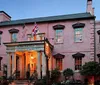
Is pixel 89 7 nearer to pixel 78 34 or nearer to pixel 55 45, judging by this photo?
pixel 78 34

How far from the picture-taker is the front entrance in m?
31.2

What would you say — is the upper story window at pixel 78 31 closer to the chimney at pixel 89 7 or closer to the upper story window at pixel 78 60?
the upper story window at pixel 78 60

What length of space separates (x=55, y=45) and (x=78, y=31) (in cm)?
355

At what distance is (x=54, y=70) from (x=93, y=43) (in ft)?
19.5

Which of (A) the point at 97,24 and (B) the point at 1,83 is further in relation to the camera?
(A) the point at 97,24

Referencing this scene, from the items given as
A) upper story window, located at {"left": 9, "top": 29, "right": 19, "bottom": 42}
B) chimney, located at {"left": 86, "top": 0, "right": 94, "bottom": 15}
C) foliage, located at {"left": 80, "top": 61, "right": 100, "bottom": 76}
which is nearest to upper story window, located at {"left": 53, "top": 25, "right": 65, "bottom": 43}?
chimney, located at {"left": 86, "top": 0, "right": 94, "bottom": 15}

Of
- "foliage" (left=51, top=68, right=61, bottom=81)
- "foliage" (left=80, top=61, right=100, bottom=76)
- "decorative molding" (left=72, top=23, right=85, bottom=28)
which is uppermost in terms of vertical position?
"decorative molding" (left=72, top=23, right=85, bottom=28)

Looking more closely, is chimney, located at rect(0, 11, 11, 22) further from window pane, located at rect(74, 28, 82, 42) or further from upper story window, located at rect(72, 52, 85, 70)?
upper story window, located at rect(72, 52, 85, 70)

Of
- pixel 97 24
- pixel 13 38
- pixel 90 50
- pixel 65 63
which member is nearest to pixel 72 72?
pixel 65 63

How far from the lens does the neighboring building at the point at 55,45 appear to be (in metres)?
28.8

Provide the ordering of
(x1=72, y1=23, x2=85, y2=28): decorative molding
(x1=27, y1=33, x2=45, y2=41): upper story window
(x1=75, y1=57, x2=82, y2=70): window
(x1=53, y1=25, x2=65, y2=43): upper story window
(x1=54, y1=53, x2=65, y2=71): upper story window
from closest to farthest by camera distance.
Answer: (x1=75, y1=57, x2=82, y2=70): window → (x1=72, y1=23, x2=85, y2=28): decorative molding → (x1=54, y1=53, x2=65, y2=71): upper story window → (x1=53, y1=25, x2=65, y2=43): upper story window → (x1=27, y1=33, x2=45, y2=41): upper story window

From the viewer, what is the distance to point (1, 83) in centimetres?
2755

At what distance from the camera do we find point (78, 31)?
3008 cm

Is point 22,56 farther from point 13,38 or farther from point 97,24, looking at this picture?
point 97,24
